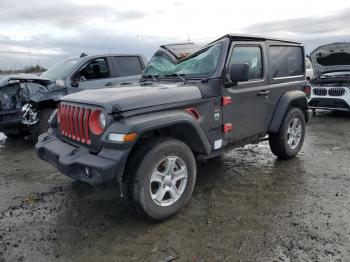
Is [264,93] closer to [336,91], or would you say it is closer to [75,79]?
[75,79]

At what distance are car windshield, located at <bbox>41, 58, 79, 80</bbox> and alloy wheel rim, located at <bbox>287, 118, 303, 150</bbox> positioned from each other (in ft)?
15.9

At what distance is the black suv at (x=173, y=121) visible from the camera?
325 cm

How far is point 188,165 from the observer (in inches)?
146

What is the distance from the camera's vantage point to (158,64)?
510cm

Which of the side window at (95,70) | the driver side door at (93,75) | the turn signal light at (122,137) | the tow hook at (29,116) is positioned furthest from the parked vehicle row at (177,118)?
the side window at (95,70)

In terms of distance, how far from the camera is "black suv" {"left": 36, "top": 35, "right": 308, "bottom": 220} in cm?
325

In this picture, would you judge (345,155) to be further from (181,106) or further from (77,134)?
(77,134)

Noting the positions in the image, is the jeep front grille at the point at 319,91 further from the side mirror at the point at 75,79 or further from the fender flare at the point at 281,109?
the side mirror at the point at 75,79

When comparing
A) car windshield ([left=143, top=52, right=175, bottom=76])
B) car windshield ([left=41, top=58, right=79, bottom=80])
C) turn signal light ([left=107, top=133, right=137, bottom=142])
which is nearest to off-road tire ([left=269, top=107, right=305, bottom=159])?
car windshield ([left=143, top=52, right=175, bottom=76])

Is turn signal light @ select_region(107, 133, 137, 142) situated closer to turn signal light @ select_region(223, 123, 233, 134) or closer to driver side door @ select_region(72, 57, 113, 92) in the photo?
turn signal light @ select_region(223, 123, 233, 134)

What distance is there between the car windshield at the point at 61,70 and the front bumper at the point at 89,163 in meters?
4.22

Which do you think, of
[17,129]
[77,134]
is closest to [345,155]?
[77,134]

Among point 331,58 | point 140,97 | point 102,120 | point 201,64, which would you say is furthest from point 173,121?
point 331,58

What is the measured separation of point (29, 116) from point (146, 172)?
457cm
